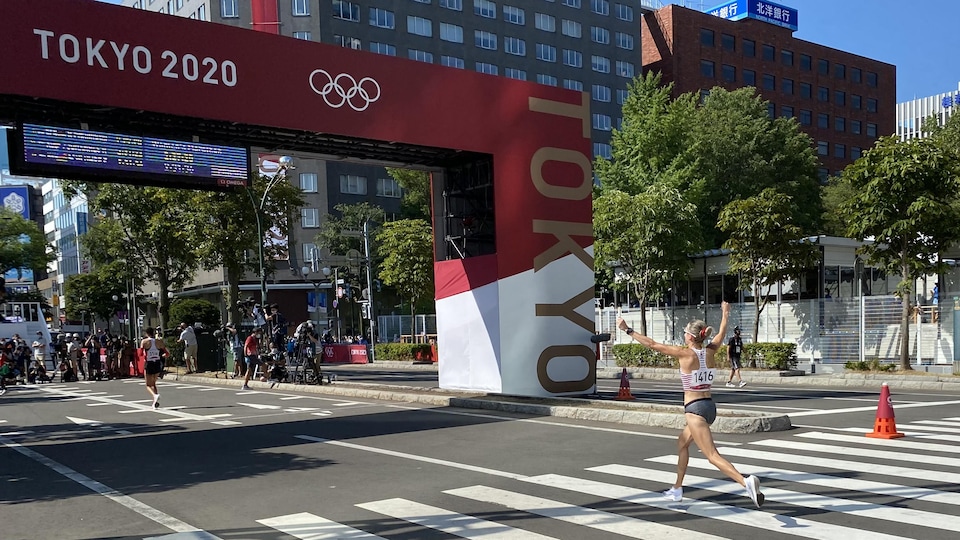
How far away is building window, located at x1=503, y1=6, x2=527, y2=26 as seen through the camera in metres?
71.9

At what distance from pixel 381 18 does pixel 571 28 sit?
20029mm

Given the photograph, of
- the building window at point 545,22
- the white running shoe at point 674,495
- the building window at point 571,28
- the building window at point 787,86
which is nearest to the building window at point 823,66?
the building window at point 787,86

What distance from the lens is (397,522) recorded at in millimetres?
7133


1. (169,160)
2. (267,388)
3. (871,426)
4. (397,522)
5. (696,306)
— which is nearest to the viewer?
(397,522)

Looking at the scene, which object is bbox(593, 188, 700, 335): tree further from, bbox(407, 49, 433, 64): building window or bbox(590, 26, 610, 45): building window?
bbox(590, 26, 610, 45): building window

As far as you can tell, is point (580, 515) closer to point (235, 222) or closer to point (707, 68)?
point (235, 222)

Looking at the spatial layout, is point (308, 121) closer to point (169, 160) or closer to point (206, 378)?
point (169, 160)

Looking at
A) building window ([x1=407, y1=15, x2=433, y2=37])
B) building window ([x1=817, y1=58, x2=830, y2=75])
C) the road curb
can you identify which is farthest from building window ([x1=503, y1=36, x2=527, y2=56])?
the road curb

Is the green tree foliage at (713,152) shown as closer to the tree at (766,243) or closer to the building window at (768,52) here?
the tree at (766,243)

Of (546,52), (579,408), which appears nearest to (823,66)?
(546,52)

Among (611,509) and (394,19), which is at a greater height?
(394,19)

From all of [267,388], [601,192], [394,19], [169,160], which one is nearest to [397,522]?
[169,160]

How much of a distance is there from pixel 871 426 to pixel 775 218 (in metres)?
15.2

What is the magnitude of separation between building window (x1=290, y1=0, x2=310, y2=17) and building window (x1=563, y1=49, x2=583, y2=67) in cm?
2486
